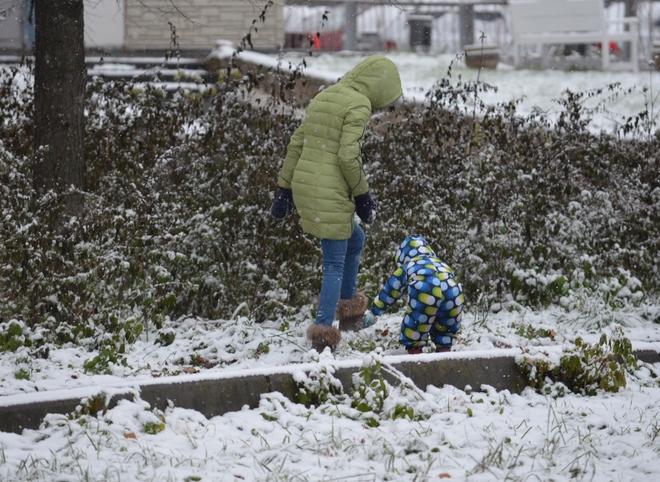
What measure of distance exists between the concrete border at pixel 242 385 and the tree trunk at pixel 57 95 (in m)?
Answer: 2.29

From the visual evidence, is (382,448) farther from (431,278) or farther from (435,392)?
(431,278)

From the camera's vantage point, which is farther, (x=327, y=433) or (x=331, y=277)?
(x=331, y=277)

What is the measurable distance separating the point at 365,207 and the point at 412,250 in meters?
0.39

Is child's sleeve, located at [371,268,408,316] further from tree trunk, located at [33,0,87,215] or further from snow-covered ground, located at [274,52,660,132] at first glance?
snow-covered ground, located at [274,52,660,132]

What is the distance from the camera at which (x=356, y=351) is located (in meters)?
4.89

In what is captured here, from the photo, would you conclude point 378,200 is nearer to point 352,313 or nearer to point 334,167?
point 352,313

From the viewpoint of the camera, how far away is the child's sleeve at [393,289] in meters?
4.81

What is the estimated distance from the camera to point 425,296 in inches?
178

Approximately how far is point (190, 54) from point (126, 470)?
12689mm

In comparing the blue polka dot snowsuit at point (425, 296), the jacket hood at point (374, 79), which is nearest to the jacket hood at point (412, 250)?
the blue polka dot snowsuit at point (425, 296)

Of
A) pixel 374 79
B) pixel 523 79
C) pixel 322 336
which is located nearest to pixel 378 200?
pixel 374 79

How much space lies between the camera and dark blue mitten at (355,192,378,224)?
4.80 m

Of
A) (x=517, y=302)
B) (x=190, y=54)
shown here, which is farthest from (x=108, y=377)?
(x=190, y=54)

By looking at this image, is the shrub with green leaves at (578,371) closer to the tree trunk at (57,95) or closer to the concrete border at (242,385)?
the concrete border at (242,385)
